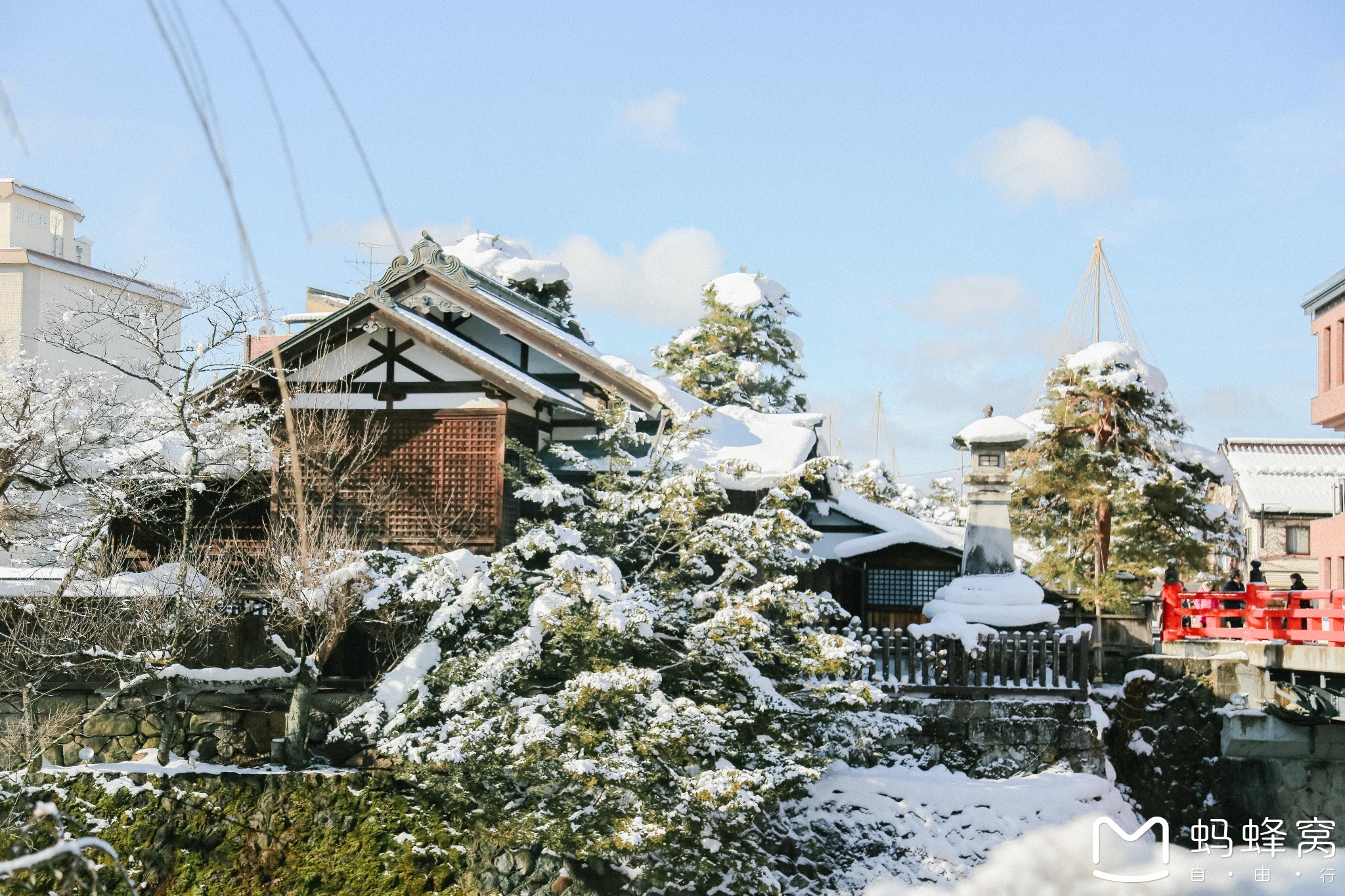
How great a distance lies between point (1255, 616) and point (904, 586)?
21.2 feet

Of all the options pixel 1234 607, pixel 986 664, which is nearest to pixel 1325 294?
pixel 1234 607

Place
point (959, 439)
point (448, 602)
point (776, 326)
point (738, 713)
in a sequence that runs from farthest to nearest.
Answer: point (776, 326)
point (959, 439)
point (448, 602)
point (738, 713)

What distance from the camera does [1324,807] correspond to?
674 inches

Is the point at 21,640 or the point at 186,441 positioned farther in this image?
the point at 186,441

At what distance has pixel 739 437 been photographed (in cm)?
1912

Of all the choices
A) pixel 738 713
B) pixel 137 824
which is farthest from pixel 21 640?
pixel 738 713

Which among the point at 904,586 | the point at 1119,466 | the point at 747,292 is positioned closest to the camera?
the point at 904,586

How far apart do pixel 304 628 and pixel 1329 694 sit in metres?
15.6

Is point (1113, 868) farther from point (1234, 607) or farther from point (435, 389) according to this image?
point (1234, 607)

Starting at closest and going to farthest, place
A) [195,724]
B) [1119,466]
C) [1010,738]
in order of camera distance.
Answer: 1. [195,724]
2. [1010,738]
3. [1119,466]

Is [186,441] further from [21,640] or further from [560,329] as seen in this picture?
[560,329]

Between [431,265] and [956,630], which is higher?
[431,265]

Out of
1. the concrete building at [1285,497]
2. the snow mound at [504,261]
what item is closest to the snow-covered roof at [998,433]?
the snow mound at [504,261]

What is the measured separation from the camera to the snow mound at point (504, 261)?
2692 cm
